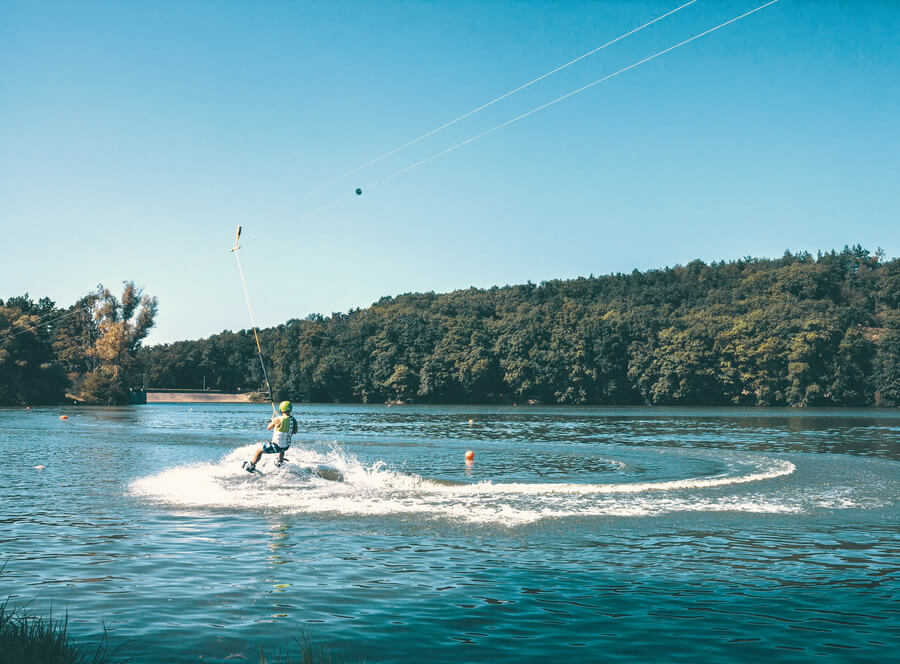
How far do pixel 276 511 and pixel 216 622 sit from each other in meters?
8.61

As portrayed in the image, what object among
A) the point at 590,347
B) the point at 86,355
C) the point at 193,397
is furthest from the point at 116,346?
the point at 590,347

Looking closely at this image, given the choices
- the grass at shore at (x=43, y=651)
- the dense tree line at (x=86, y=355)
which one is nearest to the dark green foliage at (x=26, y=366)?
the dense tree line at (x=86, y=355)

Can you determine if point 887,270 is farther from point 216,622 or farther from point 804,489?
point 216,622

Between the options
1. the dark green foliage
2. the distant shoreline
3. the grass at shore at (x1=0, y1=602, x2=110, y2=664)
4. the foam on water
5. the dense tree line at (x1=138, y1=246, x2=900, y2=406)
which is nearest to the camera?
the grass at shore at (x1=0, y1=602, x2=110, y2=664)

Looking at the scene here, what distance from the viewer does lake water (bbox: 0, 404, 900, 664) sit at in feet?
30.6

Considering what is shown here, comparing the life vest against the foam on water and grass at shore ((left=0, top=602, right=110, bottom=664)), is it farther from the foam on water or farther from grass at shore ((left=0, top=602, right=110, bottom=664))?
grass at shore ((left=0, top=602, right=110, bottom=664))

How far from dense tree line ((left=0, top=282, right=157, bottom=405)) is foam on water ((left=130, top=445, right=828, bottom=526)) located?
346 ft

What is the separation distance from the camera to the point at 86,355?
130375mm

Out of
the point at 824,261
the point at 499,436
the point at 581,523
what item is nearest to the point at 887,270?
the point at 824,261

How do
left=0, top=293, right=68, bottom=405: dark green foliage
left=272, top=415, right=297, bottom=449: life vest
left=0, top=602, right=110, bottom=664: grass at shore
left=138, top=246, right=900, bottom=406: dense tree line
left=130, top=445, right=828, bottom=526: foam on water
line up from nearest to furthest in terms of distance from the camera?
1. left=0, top=602, right=110, bottom=664: grass at shore
2. left=130, top=445, right=828, bottom=526: foam on water
3. left=272, top=415, right=297, bottom=449: life vest
4. left=0, top=293, right=68, bottom=405: dark green foliage
5. left=138, top=246, right=900, bottom=406: dense tree line

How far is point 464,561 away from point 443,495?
788 cm

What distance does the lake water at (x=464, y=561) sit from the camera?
931 centimetres

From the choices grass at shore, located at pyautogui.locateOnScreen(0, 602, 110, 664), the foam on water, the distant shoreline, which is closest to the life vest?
the foam on water

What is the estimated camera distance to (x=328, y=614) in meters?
10.2
